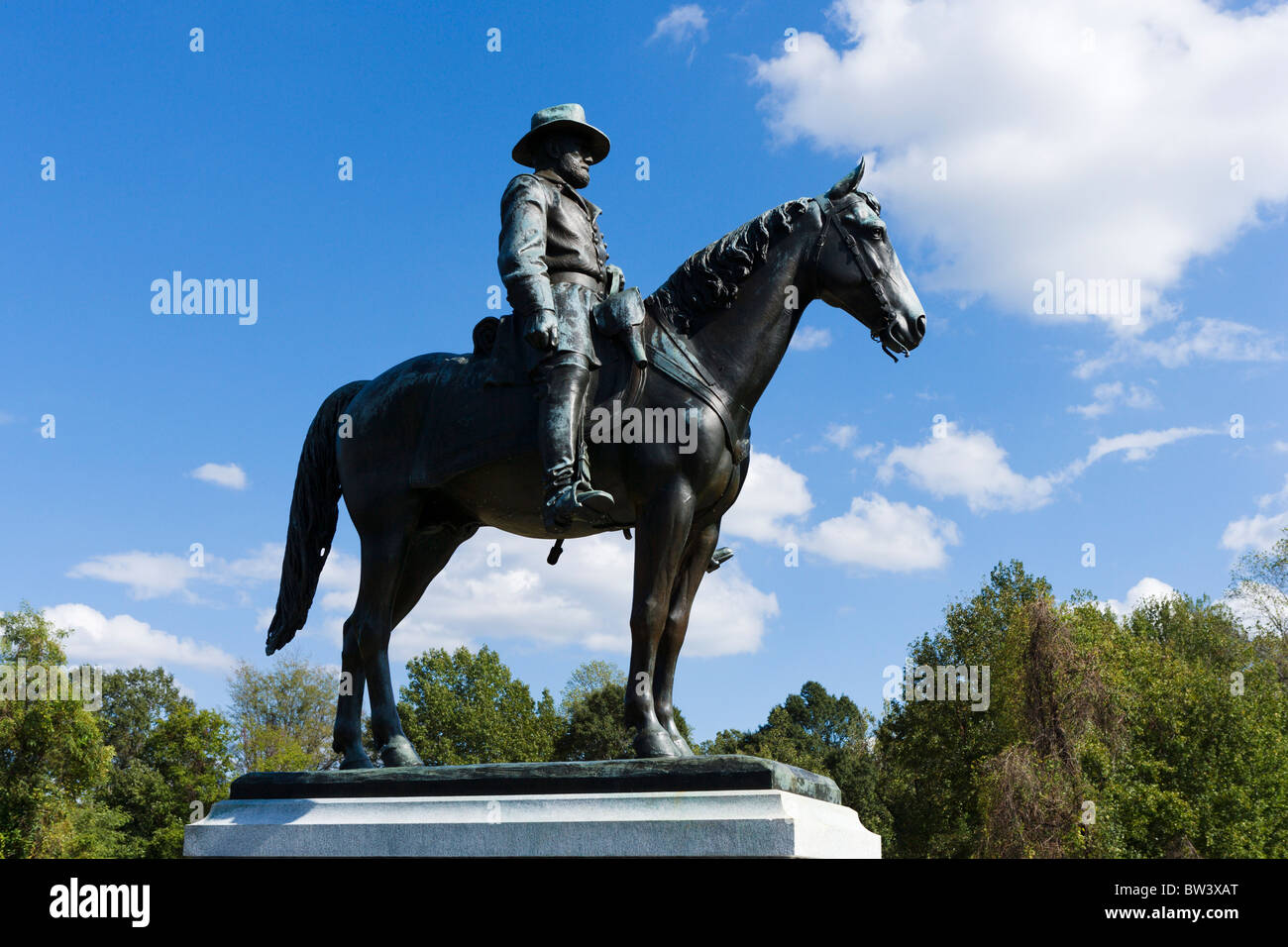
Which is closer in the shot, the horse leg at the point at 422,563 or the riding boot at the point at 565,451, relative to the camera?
the riding boot at the point at 565,451

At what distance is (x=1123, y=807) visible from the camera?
99.0ft

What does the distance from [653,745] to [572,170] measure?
3765mm

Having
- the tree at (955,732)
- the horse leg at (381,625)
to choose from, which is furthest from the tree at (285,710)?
the horse leg at (381,625)

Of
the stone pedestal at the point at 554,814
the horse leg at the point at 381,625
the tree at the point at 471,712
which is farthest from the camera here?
the tree at the point at 471,712

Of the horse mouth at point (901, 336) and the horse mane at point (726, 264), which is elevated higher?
the horse mane at point (726, 264)

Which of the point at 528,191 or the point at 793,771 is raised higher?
the point at 528,191

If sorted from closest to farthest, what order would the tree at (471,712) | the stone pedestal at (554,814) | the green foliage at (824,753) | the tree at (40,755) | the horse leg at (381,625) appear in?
the stone pedestal at (554,814) < the horse leg at (381,625) < the tree at (40,755) < the tree at (471,712) < the green foliage at (824,753)

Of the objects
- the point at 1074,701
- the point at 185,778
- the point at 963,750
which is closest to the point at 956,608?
the point at 963,750

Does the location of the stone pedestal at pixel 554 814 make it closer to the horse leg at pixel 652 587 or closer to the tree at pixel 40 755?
the horse leg at pixel 652 587

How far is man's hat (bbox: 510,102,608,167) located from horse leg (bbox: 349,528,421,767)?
2.68m

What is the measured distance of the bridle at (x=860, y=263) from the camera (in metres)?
6.54

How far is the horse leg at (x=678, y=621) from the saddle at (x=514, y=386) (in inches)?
22.8
